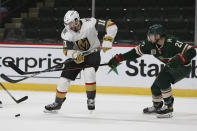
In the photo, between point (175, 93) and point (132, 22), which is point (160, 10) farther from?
point (175, 93)

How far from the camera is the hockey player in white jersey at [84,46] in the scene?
175 inches

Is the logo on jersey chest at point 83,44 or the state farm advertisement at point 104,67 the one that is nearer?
the logo on jersey chest at point 83,44

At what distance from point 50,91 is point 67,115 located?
1969 mm

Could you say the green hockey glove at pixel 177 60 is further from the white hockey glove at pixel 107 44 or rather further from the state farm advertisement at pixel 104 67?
the state farm advertisement at pixel 104 67

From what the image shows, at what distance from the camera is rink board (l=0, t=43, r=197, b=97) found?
6137 mm

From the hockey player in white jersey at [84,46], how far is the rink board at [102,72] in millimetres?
1691

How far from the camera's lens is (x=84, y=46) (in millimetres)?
4520

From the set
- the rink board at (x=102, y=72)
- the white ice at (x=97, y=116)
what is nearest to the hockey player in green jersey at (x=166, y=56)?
the white ice at (x=97, y=116)

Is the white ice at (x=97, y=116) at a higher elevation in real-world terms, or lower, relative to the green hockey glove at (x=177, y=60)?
lower

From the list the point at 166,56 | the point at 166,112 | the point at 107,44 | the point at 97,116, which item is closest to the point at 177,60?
the point at 166,56

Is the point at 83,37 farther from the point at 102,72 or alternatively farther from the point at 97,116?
the point at 102,72

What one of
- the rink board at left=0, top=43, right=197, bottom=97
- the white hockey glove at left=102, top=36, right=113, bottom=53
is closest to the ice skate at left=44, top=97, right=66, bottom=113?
the white hockey glove at left=102, top=36, right=113, bottom=53

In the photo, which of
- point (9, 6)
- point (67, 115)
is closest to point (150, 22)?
point (9, 6)

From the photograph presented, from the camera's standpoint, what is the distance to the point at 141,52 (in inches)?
173
